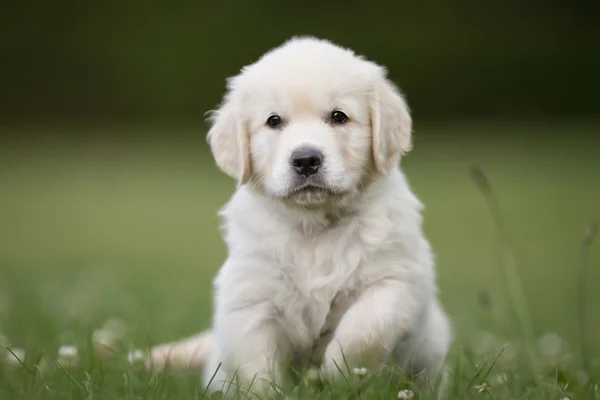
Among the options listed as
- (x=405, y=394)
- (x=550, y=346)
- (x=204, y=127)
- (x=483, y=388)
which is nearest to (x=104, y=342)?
(x=405, y=394)

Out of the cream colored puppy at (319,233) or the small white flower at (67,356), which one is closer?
the cream colored puppy at (319,233)

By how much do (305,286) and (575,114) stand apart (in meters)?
22.6

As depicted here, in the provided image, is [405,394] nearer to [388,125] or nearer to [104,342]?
[388,125]

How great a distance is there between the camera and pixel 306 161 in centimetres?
344

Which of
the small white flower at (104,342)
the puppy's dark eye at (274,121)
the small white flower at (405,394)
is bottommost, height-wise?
the small white flower at (104,342)

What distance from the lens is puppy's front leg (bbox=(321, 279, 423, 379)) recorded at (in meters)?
3.27

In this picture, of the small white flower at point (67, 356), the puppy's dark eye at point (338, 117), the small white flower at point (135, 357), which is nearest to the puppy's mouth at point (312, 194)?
the puppy's dark eye at point (338, 117)

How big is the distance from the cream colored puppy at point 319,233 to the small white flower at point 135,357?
4.9 inches

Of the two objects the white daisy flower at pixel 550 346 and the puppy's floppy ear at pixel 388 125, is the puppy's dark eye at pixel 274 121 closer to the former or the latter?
the puppy's floppy ear at pixel 388 125

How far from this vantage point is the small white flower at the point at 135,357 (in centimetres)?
340

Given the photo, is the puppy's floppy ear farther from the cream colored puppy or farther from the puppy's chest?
the puppy's chest

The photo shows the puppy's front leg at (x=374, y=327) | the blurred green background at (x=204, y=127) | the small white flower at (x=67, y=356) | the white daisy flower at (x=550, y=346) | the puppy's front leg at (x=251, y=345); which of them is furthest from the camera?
the blurred green background at (x=204, y=127)

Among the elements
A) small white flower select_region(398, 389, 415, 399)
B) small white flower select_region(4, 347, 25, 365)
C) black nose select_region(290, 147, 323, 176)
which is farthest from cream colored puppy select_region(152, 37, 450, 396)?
small white flower select_region(4, 347, 25, 365)

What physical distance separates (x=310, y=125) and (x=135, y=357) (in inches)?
43.2
